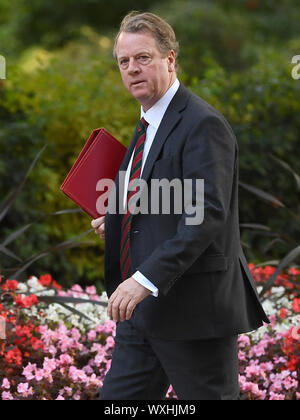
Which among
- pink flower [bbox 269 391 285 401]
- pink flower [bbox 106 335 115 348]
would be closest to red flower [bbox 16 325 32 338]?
pink flower [bbox 106 335 115 348]

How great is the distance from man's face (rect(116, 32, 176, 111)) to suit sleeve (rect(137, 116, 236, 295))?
24 cm

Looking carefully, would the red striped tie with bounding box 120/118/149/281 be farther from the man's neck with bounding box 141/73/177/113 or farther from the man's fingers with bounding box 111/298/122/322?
the man's fingers with bounding box 111/298/122/322

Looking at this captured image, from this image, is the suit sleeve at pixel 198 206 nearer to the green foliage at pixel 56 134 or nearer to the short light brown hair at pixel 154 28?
the short light brown hair at pixel 154 28

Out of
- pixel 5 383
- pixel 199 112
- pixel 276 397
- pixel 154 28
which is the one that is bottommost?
pixel 276 397

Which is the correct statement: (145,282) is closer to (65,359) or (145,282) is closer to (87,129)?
(65,359)

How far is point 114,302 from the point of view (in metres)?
2.00

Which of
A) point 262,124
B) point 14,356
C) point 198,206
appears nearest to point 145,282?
point 198,206

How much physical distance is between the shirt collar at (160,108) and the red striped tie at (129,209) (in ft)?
0.13

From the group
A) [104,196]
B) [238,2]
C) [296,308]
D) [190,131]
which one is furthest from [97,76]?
[238,2]

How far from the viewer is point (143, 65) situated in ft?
6.95

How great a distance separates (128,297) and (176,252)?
0.67 feet

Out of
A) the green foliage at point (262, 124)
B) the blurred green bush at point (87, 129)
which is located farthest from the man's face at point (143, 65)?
the green foliage at point (262, 124)

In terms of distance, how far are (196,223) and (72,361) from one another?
4.90 feet

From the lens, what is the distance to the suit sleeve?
6.36ft
